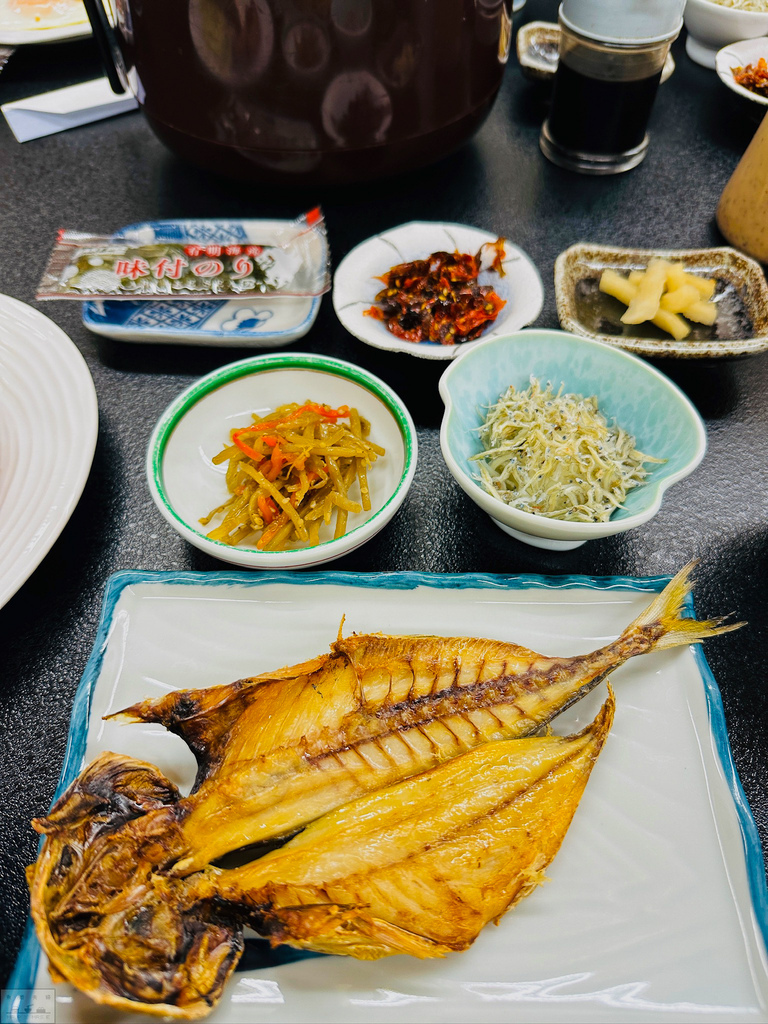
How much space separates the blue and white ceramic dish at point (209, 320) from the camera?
158cm

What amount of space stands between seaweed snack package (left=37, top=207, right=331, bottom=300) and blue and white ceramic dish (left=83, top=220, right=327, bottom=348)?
3 cm

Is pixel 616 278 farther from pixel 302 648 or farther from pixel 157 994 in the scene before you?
pixel 157 994

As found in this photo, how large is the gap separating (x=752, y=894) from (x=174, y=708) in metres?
0.79

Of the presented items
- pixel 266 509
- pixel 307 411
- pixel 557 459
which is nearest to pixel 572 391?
pixel 557 459

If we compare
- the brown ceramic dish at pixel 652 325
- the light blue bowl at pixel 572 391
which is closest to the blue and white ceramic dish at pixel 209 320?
the light blue bowl at pixel 572 391

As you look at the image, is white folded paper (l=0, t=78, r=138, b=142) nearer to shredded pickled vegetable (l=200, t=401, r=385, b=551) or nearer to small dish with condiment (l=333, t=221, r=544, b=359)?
small dish with condiment (l=333, t=221, r=544, b=359)

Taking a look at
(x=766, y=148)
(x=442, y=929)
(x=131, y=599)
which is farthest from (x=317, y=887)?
(x=766, y=148)

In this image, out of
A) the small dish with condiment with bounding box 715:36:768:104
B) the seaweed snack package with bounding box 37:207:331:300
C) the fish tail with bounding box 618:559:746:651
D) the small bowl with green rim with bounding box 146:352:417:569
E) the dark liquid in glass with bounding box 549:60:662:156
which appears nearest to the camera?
the fish tail with bounding box 618:559:746:651

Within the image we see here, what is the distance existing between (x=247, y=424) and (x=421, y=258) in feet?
2.19

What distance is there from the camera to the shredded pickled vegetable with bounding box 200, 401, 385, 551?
1249mm

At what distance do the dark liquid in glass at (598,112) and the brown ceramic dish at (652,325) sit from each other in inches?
20.9

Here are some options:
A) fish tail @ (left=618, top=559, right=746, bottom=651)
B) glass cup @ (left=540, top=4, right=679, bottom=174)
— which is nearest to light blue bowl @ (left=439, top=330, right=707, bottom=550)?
fish tail @ (left=618, top=559, right=746, bottom=651)

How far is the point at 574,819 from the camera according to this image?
97 cm

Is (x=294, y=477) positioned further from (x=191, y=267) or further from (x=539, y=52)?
(x=539, y=52)
